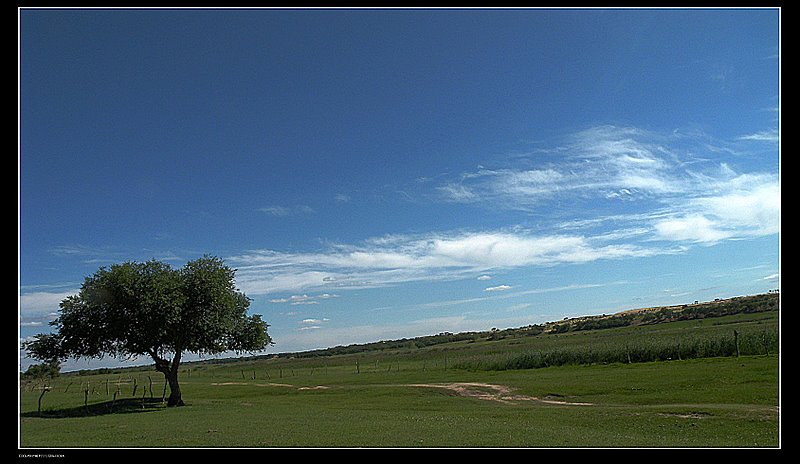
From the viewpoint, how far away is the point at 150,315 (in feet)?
110

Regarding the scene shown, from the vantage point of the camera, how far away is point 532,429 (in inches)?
784

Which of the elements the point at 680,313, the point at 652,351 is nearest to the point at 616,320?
the point at 680,313

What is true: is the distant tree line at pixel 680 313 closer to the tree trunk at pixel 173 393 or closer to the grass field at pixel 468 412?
the grass field at pixel 468 412

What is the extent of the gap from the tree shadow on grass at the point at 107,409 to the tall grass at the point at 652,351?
36.1 m

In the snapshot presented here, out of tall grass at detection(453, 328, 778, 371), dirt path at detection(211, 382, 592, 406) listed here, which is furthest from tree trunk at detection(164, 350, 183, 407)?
tall grass at detection(453, 328, 778, 371)

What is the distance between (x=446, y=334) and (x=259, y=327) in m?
135

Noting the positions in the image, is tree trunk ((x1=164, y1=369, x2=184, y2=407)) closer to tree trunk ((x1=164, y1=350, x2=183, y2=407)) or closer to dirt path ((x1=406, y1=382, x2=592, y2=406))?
tree trunk ((x1=164, y1=350, x2=183, y2=407))

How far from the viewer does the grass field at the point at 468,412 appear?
709 inches

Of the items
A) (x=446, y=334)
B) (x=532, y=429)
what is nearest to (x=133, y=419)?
(x=532, y=429)

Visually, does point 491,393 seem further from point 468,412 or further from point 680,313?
point 680,313

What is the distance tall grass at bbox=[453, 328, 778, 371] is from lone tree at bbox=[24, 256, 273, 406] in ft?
112
